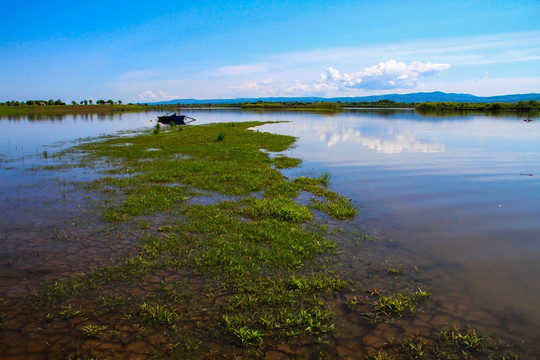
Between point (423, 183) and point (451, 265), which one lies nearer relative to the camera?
point (451, 265)

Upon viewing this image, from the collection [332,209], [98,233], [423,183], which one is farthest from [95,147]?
[423,183]

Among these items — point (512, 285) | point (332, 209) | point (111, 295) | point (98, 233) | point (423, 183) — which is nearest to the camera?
point (111, 295)

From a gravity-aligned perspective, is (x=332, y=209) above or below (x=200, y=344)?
above

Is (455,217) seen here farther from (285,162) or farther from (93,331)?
(285,162)

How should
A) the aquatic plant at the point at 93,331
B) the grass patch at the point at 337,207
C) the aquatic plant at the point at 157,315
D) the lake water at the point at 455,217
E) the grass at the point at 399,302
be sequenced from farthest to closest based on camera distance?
the grass patch at the point at 337,207, the lake water at the point at 455,217, the grass at the point at 399,302, the aquatic plant at the point at 157,315, the aquatic plant at the point at 93,331

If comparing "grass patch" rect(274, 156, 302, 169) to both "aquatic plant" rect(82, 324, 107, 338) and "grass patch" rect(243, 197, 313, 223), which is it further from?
"aquatic plant" rect(82, 324, 107, 338)

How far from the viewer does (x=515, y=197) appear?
1361 centimetres

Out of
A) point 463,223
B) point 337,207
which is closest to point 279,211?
point 337,207

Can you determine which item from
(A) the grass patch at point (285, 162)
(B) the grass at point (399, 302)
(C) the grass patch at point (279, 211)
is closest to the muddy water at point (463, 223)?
(B) the grass at point (399, 302)

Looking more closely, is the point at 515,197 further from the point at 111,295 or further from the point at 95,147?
the point at 95,147

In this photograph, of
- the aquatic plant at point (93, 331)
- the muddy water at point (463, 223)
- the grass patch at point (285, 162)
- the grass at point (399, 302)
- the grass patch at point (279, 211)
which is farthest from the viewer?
the grass patch at point (285, 162)

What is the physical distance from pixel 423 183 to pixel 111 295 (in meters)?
15.3

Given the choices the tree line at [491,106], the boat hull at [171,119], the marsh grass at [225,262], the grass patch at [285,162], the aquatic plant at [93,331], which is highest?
the tree line at [491,106]

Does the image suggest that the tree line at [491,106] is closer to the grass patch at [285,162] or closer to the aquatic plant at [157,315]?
the grass patch at [285,162]
